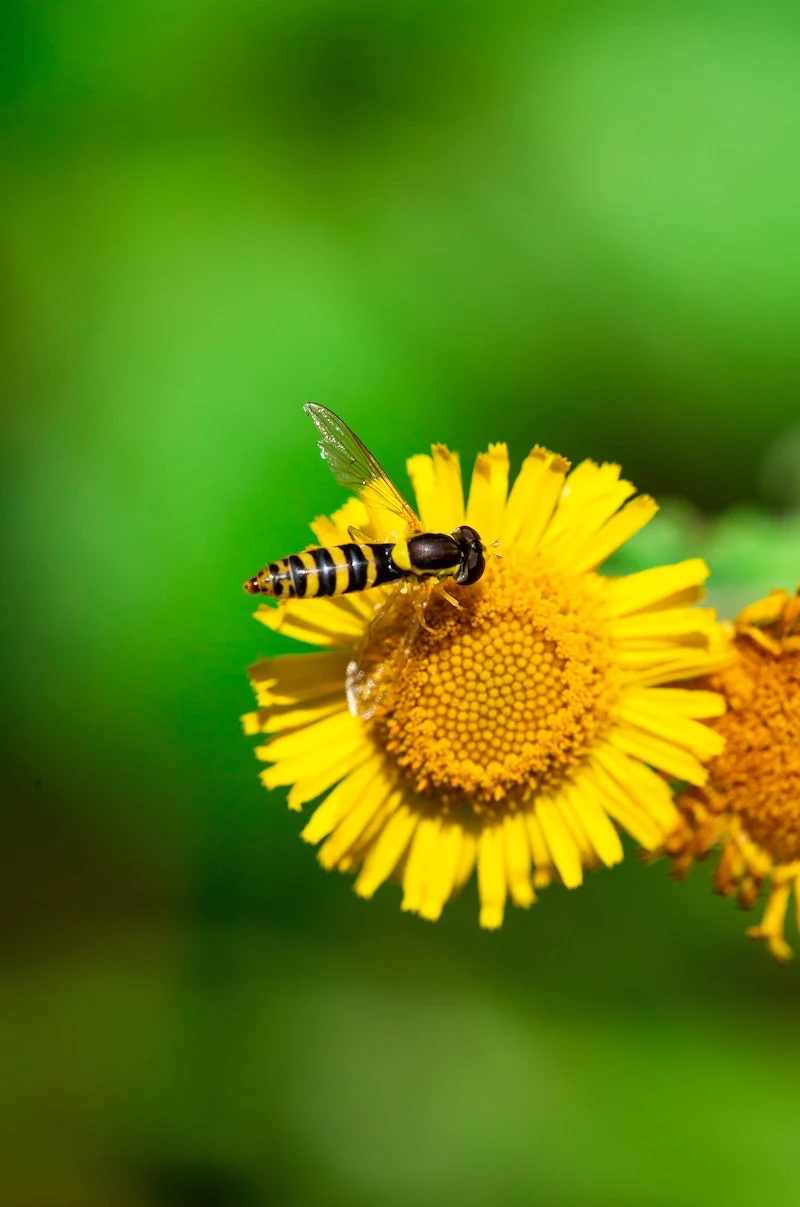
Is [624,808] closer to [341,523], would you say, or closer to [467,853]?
[467,853]

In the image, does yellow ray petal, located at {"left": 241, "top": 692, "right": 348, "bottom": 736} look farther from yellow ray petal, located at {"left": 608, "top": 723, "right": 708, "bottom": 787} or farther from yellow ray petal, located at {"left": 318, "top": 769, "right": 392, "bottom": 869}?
yellow ray petal, located at {"left": 608, "top": 723, "right": 708, "bottom": 787}

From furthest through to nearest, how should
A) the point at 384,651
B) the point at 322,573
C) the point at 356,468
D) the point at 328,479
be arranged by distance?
1. the point at 328,479
2. the point at 356,468
3. the point at 384,651
4. the point at 322,573

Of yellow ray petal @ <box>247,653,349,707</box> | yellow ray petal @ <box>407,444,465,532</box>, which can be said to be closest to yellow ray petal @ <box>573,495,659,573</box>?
yellow ray petal @ <box>407,444,465,532</box>

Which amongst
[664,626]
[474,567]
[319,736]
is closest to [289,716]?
[319,736]

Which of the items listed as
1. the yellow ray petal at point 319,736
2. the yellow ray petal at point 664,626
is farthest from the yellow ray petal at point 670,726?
the yellow ray petal at point 319,736

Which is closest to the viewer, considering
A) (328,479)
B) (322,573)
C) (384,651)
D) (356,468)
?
(322,573)

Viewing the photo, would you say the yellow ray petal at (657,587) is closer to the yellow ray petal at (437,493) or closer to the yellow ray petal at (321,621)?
the yellow ray petal at (437,493)
